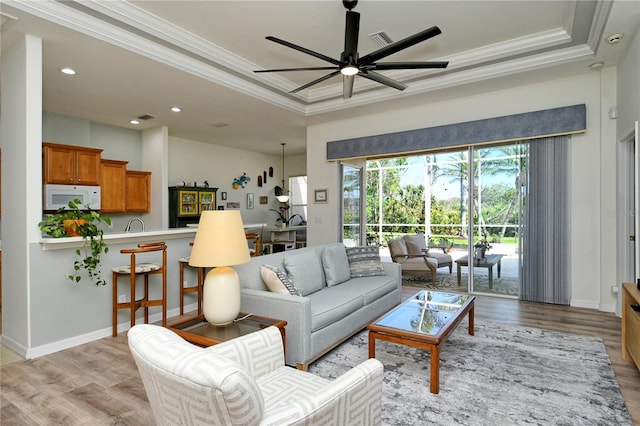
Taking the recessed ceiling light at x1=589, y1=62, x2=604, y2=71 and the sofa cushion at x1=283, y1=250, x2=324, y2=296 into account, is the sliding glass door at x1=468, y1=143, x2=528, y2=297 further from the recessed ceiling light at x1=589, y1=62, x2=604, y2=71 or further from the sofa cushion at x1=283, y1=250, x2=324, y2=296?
the sofa cushion at x1=283, y1=250, x2=324, y2=296

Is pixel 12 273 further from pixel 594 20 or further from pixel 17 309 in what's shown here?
pixel 594 20

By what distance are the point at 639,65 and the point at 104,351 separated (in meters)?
5.55

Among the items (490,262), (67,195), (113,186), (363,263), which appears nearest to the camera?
(363,263)

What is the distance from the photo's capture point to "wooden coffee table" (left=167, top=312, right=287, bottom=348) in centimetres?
215

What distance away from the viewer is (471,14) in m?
3.41

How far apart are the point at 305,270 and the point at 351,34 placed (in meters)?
2.14

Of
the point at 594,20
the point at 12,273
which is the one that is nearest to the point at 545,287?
the point at 594,20

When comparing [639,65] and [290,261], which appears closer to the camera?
[639,65]

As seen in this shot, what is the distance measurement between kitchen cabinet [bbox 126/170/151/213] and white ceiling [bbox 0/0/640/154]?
135cm

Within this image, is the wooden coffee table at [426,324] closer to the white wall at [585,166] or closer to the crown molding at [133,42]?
the white wall at [585,166]

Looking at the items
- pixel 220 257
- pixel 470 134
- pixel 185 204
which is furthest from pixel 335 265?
pixel 185 204

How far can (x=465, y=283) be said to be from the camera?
19.5 feet

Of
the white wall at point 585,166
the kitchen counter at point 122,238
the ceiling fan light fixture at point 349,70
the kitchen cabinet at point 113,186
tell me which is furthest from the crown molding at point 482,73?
the kitchen cabinet at point 113,186

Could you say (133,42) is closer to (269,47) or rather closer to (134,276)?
(269,47)
